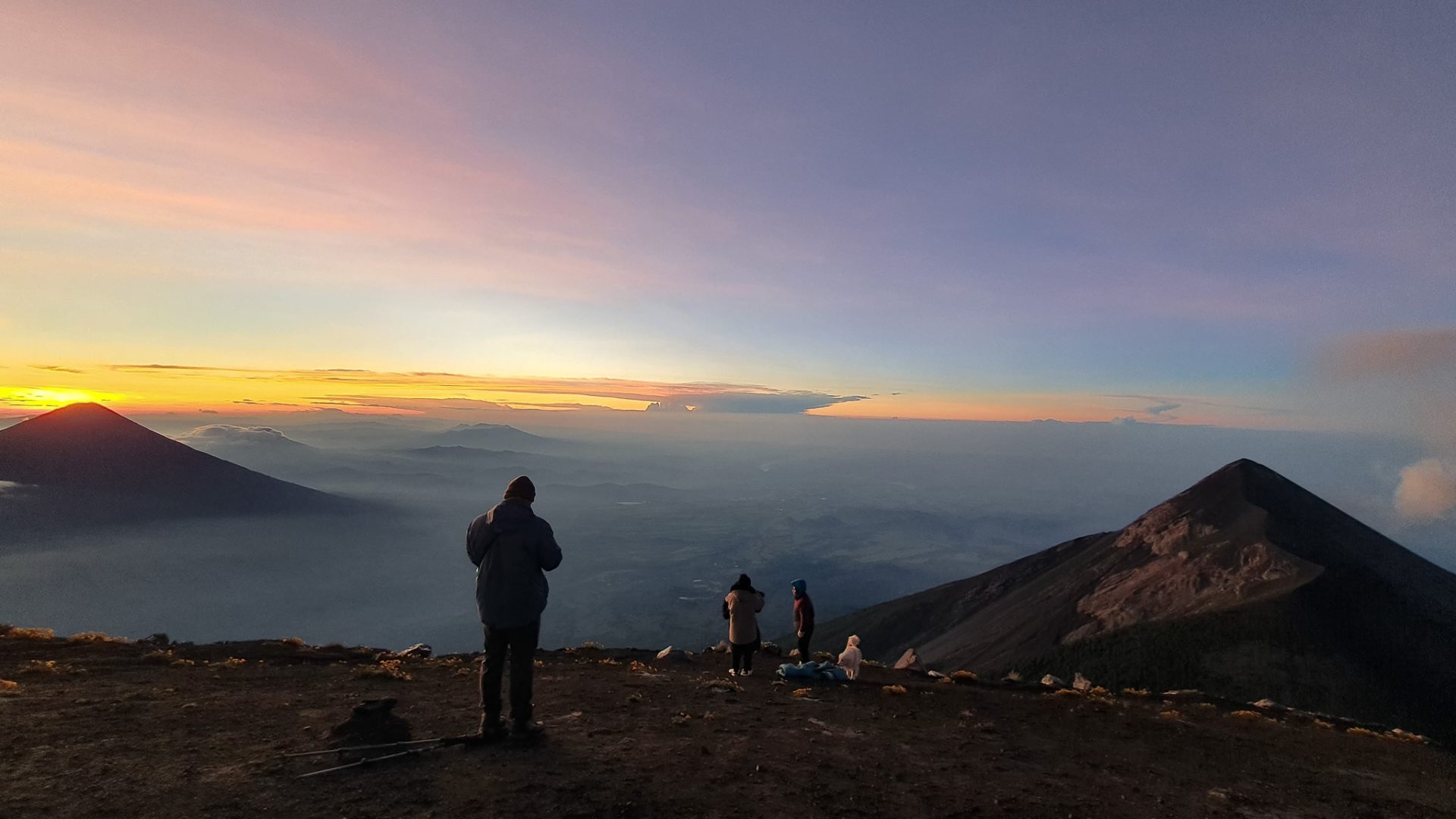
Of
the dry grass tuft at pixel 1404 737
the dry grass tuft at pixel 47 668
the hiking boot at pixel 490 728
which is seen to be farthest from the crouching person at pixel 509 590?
the dry grass tuft at pixel 1404 737

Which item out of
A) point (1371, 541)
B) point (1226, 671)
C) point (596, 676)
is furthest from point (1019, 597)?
point (596, 676)

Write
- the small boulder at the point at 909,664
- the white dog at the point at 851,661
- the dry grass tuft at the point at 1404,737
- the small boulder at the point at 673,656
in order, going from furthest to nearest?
1. the small boulder at the point at 909,664
2. the small boulder at the point at 673,656
3. the white dog at the point at 851,661
4. the dry grass tuft at the point at 1404,737

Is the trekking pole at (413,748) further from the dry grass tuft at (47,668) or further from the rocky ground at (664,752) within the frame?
the dry grass tuft at (47,668)

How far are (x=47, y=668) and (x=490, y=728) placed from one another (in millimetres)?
12477

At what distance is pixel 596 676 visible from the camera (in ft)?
51.2

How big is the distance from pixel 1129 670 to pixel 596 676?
1710 inches

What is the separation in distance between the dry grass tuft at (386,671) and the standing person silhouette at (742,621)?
7.66 meters

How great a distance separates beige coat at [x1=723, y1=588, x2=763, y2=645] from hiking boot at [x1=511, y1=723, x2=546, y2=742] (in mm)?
6574

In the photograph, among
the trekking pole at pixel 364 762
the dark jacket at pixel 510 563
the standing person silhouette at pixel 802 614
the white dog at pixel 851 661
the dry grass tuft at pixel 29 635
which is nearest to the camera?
the trekking pole at pixel 364 762

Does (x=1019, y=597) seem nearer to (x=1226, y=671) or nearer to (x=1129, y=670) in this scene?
(x=1129, y=670)

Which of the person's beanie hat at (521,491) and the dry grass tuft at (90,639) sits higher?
the person's beanie hat at (521,491)

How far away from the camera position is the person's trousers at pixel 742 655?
1574 cm

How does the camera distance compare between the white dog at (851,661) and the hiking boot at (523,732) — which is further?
the white dog at (851,661)

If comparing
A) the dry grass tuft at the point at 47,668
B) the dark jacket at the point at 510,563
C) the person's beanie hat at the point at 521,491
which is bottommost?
the dry grass tuft at the point at 47,668
